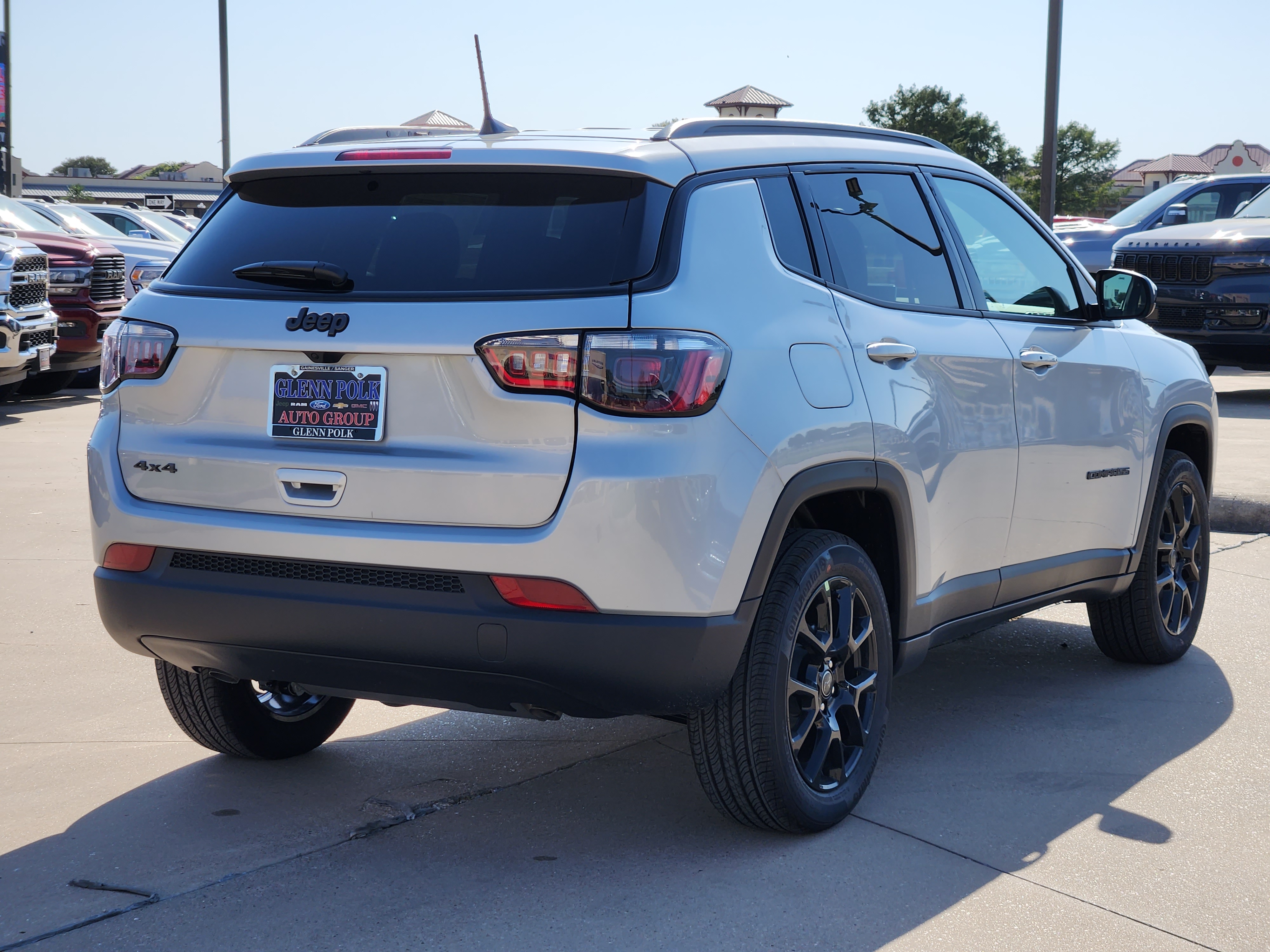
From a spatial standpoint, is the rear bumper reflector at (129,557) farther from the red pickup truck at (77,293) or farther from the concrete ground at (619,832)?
the red pickup truck at (77,293)

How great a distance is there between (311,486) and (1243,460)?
836 cm

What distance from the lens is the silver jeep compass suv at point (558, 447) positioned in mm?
3203

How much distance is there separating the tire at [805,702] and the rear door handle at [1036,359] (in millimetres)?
1077

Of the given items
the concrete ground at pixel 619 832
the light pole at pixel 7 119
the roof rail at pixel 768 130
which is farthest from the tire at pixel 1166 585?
the light pole at pixel 7 119

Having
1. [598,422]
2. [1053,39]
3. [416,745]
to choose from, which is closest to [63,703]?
[416,745]

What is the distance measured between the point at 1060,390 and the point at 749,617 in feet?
6.17

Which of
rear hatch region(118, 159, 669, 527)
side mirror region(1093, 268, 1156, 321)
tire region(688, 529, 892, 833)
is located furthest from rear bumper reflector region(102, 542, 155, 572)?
side mirror region(1093, 268, 1156, 321)

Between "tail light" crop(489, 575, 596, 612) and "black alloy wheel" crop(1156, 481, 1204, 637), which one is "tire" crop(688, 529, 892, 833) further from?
"black alloy wheel" crop(1156, 481, 1204, 637)

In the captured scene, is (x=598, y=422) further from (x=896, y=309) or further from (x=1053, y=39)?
(x=1053, y=39)

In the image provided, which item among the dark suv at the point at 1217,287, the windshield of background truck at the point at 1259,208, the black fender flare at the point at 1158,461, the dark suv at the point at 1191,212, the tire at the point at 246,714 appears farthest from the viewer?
the dark suv at the point at 1191,212

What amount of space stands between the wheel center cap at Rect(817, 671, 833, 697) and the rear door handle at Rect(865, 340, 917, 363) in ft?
2.76

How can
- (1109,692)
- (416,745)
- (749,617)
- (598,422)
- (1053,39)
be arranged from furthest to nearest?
1. (1053,39)
2. (1109,692)
3. (416,745)
4. (749,617)
5. (598,422)

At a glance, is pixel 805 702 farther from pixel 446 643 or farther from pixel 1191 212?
pixel 1191 212

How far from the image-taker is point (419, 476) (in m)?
3.26
